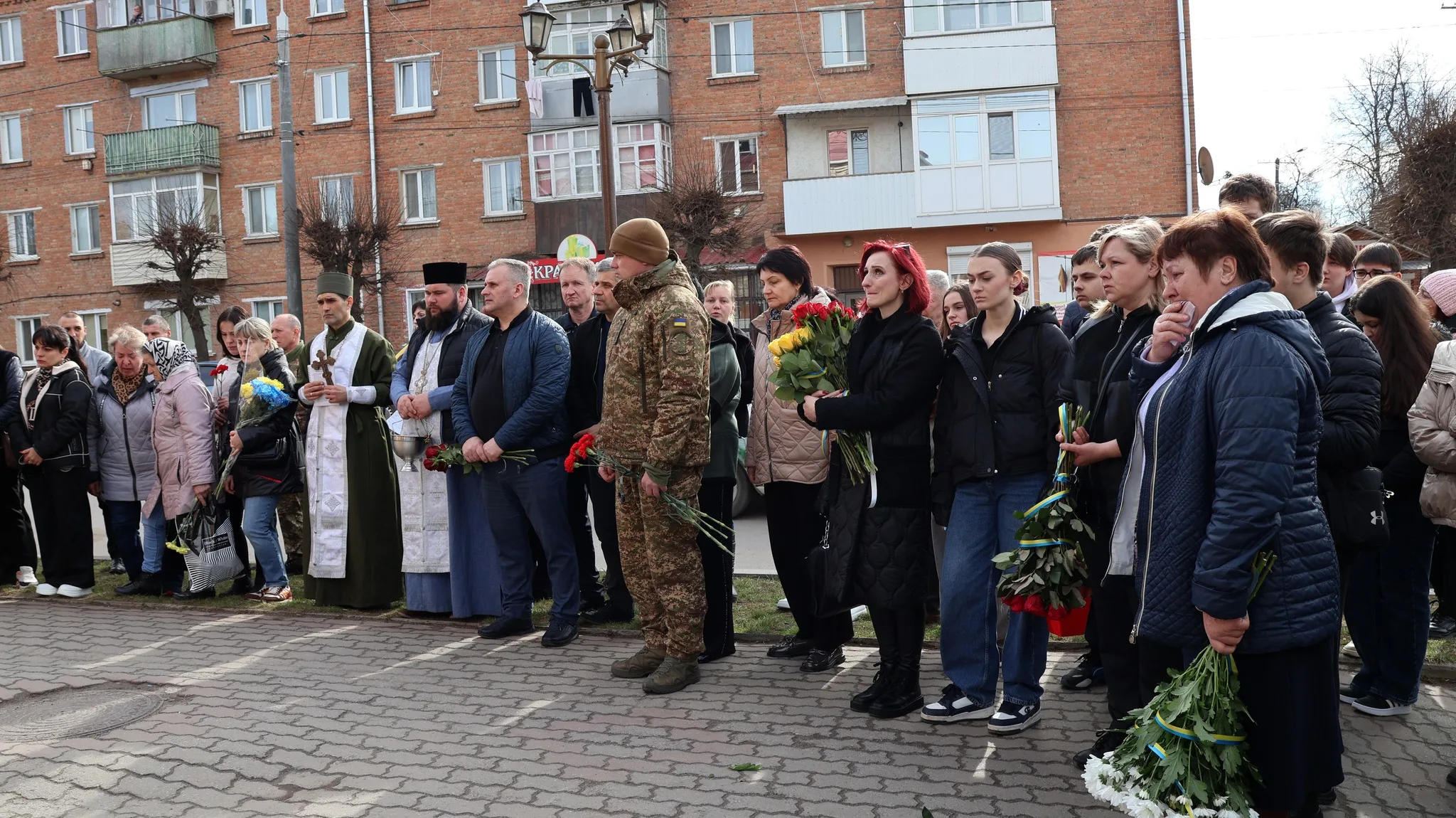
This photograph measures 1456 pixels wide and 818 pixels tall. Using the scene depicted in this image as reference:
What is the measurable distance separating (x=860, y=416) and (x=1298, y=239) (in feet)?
6.13

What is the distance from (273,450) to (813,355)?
4.48 metres

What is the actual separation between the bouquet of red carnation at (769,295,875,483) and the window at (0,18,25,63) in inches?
1590

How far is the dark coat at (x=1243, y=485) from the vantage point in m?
3.12

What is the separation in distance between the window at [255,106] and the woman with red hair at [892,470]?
33.0 m

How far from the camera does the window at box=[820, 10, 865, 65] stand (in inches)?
1142

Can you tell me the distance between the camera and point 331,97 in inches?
1305

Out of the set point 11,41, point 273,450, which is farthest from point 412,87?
point 273,450

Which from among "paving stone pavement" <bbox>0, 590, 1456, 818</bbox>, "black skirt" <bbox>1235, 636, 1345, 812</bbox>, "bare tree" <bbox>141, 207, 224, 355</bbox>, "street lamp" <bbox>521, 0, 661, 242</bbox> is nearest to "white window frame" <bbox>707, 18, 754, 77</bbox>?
"bare tree" <bbox>141, 207, 224, 355</bbox>

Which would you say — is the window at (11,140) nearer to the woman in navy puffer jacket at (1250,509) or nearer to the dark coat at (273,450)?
the dark coat at (273,450)

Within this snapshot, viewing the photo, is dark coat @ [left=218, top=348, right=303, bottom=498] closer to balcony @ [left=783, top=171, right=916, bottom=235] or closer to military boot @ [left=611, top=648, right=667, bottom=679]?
military boot @ [left=611, top=648, right=667, bottom=679]

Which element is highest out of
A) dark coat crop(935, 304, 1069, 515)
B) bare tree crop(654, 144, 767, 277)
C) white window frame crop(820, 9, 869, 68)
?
white window frame crop(820, 9, 869, 68)

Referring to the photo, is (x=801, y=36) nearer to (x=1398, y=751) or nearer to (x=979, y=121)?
(x=979, y=121)

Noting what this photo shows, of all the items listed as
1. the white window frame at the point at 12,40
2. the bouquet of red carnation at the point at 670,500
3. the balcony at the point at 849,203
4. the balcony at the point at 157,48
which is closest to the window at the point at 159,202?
the balcony at the point at 157,48

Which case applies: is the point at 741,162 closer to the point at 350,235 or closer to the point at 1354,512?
the point at 350,235
